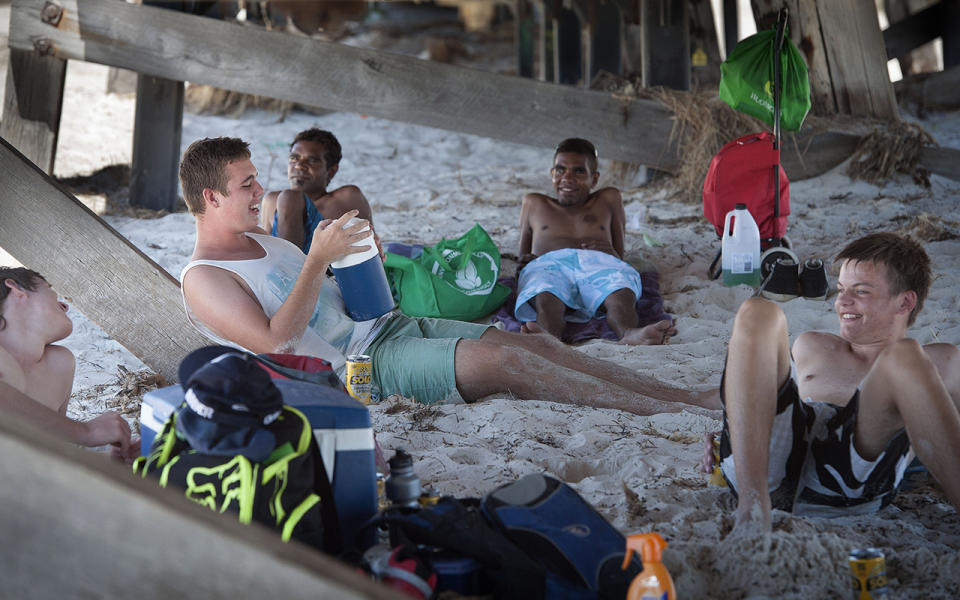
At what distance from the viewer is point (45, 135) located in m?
5.33

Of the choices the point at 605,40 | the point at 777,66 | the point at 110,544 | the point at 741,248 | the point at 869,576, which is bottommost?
the point at 869,576

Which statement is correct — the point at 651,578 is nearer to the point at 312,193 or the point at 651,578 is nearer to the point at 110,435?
the point at 110,435

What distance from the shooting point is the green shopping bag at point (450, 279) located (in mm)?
3912

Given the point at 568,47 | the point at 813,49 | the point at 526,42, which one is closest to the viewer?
the point at 813,49

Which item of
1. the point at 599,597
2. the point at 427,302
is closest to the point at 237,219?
the point at 427,302

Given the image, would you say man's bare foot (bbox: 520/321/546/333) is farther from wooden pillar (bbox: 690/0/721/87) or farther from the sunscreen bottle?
wooden pillar (bbox: 690/0/721/87)

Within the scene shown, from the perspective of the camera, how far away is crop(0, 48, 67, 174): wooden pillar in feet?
17.2

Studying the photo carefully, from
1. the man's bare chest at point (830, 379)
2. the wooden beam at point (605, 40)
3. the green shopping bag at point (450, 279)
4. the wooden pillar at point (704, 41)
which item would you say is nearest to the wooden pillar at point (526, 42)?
the wooden beam at point (605, 40)

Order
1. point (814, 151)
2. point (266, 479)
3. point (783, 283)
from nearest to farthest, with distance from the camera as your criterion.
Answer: point (266, 479), point (783, 283), point (814, 151)

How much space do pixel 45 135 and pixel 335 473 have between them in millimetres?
4534

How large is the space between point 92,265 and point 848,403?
2347 millimetres

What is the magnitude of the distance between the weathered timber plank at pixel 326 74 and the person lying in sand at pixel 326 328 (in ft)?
8.76

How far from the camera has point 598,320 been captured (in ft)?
13.7

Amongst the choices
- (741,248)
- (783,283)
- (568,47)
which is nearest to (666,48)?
(741,248)
